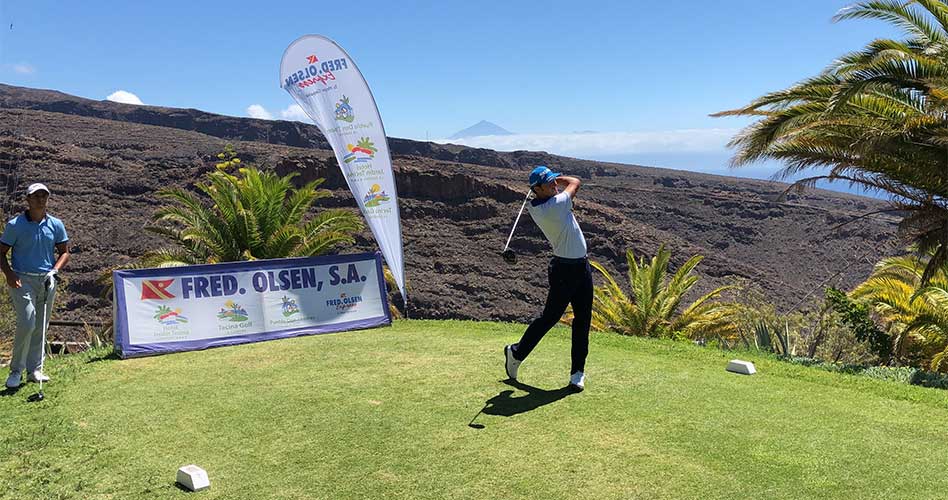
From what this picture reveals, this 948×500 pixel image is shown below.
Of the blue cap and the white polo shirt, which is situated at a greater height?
the blue cap

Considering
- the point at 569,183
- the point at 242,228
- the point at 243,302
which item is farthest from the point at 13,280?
the point at 242,228

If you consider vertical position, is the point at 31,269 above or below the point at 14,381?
above

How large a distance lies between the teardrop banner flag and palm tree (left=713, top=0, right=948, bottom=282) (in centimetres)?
576

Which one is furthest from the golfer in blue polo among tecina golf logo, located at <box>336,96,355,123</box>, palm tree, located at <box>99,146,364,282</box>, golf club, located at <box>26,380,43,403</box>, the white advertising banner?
palm tree, located at <box>99,146,364,282</box>

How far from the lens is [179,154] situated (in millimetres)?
92750

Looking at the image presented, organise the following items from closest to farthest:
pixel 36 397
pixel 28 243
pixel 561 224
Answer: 1. pixel 561 224
2. pixel 36 397
3. pixel 28 243

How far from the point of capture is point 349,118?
1229cm

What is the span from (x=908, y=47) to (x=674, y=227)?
8790 centimetres

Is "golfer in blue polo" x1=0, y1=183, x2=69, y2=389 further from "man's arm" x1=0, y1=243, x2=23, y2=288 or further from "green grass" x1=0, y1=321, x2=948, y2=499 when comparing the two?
"green grass" x1=0, y1=321, x2=948, y2=499

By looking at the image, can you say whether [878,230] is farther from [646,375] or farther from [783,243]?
[646,375]

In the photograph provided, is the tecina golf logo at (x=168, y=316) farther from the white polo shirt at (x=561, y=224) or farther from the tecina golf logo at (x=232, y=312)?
the white polo shirt at (x=561, y=224)

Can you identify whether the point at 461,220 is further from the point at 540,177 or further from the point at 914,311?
the point at 540,177

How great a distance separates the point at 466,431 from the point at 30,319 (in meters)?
4.47

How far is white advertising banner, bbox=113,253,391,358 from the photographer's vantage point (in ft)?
30.2
